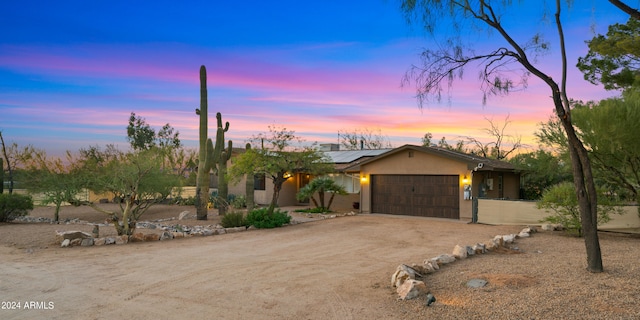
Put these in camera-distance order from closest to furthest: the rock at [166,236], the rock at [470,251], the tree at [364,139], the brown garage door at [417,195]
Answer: the rock at [470,251] → the rock at [166,236] → the brown garage door at [417,195] → the tree at [364,139]

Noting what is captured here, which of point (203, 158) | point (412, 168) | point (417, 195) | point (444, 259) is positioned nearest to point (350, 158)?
point (412, 168)

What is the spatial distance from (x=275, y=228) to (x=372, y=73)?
7.20m

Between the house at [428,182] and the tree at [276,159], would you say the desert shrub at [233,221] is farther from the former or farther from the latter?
the house at [428,182]

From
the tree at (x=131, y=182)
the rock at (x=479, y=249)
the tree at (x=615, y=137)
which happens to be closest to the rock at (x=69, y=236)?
the tree at (x=131, y=182)

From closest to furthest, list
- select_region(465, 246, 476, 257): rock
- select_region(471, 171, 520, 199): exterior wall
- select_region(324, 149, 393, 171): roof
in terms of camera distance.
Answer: select_region(465, 246, 476, 257): rock < select_region(471, 171, 520, 199): exterior wall < select_region(324, 149, 393, 171): roof

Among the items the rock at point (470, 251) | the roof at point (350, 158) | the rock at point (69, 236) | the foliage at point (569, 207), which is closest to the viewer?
the rock at point (470, 251)

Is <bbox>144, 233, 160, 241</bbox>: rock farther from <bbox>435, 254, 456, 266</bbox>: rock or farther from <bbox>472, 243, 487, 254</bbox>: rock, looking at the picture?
<bbox>472, 243, 487, 254</bbox>: rock

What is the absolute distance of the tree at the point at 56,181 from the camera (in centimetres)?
1512

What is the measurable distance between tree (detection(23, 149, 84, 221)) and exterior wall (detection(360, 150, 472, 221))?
476 inches

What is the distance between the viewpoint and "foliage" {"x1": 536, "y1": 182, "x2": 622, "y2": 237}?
12102mm

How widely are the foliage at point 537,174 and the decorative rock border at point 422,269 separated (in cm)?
1146

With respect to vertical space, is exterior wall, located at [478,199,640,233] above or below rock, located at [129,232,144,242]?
above

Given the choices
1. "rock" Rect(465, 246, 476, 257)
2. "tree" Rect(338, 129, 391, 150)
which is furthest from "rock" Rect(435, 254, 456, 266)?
"tree" Rect(338, 129, 391, 150)

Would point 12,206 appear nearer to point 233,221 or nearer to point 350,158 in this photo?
point 233,221
